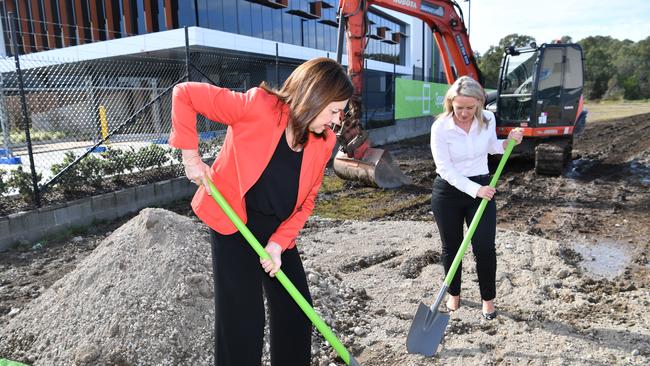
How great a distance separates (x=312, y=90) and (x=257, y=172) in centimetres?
42

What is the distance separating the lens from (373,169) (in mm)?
8445

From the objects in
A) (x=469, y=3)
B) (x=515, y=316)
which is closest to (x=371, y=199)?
(x=515, y=316)

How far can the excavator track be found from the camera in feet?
30.7

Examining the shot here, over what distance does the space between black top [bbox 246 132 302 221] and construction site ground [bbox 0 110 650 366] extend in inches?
54.4

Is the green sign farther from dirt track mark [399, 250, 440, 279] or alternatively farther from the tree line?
the tree line

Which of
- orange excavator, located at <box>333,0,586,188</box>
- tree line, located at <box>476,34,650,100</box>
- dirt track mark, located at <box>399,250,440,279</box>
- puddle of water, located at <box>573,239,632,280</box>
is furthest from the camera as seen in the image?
tree line, located at <box>476,34,650,100</box>

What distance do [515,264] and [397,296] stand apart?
1.41m

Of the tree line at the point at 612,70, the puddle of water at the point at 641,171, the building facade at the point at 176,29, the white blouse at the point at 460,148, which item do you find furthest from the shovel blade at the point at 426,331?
the tree line at the point at 612,70

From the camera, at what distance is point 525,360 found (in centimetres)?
302

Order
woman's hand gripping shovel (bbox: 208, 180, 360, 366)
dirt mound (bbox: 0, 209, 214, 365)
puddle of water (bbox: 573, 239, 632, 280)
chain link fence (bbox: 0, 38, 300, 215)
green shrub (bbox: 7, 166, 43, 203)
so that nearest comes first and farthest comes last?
woman's hand gripping shovel (bbox: 208, 180, 360, 366), dirt mound (bbox: 0, 209, 214, 365), puddle of water (bbox: 573, 239, 632, 280), green shrub (bbox: 7, 166, 43, 203), chain link fence (bbox: 0, 38, 300, 215)

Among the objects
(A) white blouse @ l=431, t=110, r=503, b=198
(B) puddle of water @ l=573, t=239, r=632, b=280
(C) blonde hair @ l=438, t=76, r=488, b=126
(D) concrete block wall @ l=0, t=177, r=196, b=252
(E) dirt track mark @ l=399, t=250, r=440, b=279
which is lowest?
(B) puddle of water @ l=573, t=239, r=632, b=280

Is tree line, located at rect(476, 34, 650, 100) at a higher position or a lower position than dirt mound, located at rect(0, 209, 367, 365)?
higher

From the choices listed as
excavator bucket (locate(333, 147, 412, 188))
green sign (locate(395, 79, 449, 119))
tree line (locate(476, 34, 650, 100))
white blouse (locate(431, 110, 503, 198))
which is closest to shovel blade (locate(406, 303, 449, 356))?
white blouse (locate(431, 110, 503, 198))

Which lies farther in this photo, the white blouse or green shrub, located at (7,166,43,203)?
green shrub, located at (7,166,43,203)
